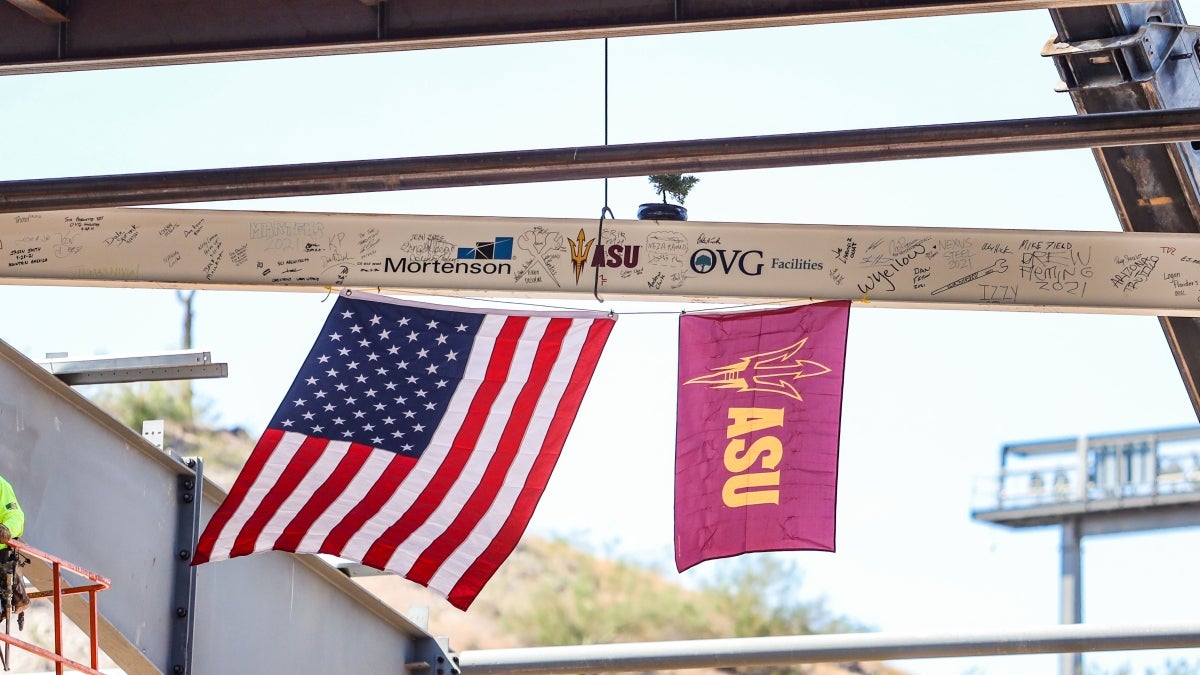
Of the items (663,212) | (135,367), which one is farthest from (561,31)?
(135,367)

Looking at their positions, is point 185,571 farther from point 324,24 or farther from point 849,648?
point 849,648

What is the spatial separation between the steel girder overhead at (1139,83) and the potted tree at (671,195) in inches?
122

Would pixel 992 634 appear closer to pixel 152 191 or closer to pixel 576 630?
pixel 152 191

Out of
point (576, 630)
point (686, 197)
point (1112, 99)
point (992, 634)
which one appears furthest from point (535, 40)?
point (576, 630)

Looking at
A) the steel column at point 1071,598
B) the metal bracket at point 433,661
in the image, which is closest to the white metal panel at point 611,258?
the metal bracket at point 433,661

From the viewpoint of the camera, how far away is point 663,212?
12.2 m

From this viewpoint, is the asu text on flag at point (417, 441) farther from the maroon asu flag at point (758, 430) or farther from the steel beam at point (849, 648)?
the steel beam at point (849, 648)

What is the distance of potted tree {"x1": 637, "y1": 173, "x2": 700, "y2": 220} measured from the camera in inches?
480

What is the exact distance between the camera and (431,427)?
10.7 m

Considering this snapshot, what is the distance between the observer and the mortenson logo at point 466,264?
480 inches

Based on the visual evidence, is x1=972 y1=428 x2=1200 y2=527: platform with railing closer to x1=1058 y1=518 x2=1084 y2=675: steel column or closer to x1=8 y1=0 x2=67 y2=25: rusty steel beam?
x1=1058 y1=518 x2=1084 y2=675: steel column

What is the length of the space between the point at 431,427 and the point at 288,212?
8.92 ft

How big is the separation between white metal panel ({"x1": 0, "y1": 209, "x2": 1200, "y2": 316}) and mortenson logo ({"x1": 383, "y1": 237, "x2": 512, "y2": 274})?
12 millimetres

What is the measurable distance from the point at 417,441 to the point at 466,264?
2.11 metres
